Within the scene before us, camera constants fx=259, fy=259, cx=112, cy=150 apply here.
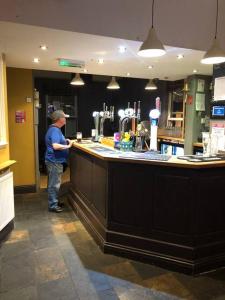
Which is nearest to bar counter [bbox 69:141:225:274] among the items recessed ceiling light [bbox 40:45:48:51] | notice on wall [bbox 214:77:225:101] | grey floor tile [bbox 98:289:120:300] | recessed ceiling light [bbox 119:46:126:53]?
grey floor tile [bbox 98:289:120:300]

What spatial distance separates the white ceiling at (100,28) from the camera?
274cm

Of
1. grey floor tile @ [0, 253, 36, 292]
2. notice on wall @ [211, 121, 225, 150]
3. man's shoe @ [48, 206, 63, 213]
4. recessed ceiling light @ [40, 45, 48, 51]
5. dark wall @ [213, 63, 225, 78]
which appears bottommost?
grey floor tile @ [0, 253, 36, 292]

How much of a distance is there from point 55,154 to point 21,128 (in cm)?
138

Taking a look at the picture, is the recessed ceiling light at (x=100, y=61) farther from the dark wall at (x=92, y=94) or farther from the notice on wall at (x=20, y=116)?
the dark wall at (x=92, y=94)

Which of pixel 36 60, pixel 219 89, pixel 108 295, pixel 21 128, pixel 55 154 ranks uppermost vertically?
pixel 36 60

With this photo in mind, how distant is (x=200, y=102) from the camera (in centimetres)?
580

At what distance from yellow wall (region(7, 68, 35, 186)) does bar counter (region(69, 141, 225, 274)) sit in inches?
102

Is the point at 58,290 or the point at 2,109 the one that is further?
the point at 2,109

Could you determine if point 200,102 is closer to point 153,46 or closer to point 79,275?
point 153,46

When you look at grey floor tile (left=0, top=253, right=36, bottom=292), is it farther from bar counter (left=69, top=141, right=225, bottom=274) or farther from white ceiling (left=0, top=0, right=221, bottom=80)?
white ceiling (left=0, top=0, right=221, bottom=80)

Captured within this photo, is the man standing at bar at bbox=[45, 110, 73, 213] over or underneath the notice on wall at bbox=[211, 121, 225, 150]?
underneath

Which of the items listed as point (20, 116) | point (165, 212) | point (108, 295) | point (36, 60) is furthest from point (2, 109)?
point (108, 295)

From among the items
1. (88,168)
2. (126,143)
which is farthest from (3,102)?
(126,143)

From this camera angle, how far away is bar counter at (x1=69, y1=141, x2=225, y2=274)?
8.42ft
